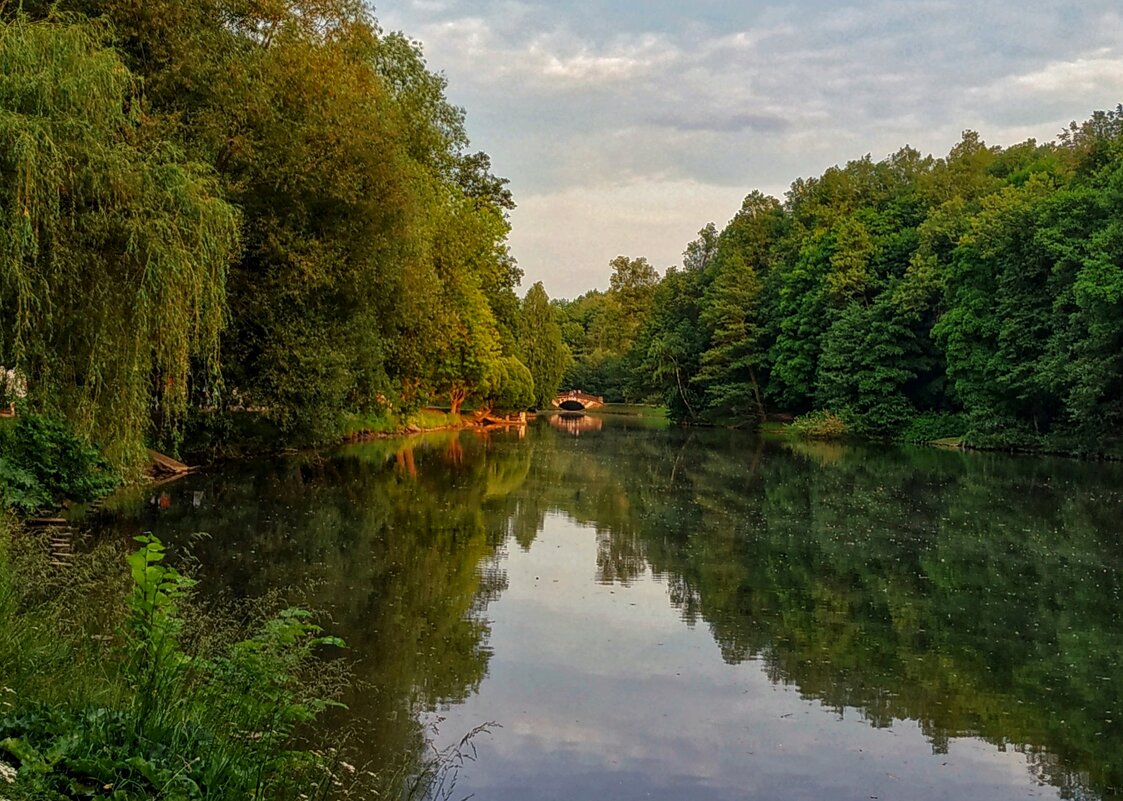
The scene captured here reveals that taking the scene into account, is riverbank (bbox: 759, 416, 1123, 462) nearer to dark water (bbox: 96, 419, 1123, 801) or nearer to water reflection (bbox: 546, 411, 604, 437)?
water reflection (bbox: 546, 411, 604, 437)

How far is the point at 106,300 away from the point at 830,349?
171ft

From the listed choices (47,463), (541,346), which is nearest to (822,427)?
(541,346)

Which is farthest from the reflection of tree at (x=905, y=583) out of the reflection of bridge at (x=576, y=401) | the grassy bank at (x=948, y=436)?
the reflection of bridge at (x=576, y=401)

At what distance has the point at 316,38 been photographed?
2630 cm

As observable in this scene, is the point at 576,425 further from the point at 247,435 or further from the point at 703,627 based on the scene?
the point at 703,627

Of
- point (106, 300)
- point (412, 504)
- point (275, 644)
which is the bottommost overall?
point (412, 504)

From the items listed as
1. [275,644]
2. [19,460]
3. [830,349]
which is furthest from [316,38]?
[830,349]

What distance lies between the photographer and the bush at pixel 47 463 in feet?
47.8

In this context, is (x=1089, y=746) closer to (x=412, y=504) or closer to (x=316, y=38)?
(x=412, y=504)

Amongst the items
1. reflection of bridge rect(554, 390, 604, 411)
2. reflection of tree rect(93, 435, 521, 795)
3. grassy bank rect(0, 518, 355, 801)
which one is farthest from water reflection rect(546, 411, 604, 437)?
grassy bank rect(0, 518, 355, 801)

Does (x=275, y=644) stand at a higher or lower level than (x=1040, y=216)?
lower

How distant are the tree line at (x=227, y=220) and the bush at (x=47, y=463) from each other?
1486mm

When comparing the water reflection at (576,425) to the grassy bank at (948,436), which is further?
the water reflection at (576,425)

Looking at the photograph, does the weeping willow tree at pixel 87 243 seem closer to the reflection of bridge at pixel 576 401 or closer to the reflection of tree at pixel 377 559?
the reflection of tree at pixel 377 559
